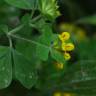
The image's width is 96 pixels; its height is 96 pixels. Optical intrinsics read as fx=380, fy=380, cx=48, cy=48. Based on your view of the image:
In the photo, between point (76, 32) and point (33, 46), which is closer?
point (33, 46)

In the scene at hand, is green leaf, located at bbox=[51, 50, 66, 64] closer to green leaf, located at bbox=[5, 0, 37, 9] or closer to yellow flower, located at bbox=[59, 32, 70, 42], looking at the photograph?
yellow flower, located at bbox=[59, 32, 70, 42]

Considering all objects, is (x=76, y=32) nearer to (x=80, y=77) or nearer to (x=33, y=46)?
(x=80, y=77)

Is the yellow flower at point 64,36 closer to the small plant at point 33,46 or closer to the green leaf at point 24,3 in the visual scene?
the small plant at point 33,46

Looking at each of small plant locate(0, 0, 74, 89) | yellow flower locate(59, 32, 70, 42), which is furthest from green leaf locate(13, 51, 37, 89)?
yellow flower locate(59, 32, 70, 42)

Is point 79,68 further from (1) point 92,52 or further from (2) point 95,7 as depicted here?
(2) point 95,7

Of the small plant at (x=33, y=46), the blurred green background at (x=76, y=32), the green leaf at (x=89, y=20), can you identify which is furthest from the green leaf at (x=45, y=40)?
the green leaf at (x=89, y=20)

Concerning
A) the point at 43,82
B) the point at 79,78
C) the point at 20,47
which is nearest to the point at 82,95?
the point at 79,78

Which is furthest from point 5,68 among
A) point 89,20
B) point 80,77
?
point 89,20
